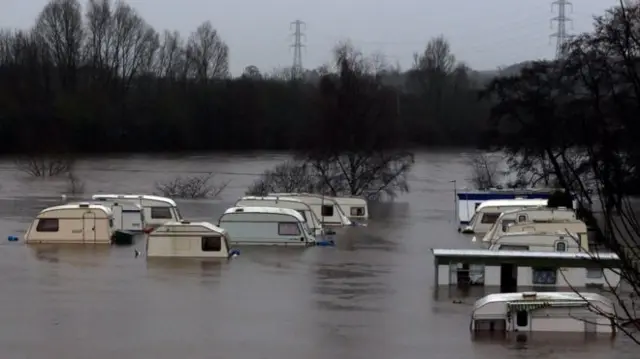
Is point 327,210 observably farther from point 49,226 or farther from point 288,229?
point 49,226

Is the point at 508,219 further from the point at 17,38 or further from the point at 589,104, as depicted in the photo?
the point at 17,38

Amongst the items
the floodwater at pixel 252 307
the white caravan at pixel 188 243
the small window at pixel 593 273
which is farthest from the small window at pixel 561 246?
the white caravan at pixel 188 243

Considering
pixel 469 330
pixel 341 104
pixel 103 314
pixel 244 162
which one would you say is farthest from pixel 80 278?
pixel 244 162

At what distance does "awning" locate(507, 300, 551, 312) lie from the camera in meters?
8.16

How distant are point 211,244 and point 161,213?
398 cm

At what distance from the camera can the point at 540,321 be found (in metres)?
8.23

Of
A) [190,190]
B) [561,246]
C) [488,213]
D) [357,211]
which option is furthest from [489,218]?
[190,190]

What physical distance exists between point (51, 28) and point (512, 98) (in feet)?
103

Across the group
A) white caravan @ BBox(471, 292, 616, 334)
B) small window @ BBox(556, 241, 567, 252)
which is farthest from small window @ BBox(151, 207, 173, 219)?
white caravan @ BBox(471, 292, 616, 334)

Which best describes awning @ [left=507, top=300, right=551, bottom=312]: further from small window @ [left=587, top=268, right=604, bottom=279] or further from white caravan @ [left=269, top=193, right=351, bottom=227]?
white caravan @ [left=269, top=193, right=351, bottom=227]

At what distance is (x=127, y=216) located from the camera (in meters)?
15.4

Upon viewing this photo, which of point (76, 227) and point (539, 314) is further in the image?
point (76, 227)

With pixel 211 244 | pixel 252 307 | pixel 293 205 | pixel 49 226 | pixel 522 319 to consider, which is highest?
pixel 293 205

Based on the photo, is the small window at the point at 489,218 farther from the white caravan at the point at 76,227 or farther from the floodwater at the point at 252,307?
the white caravan at the point at 76,227
